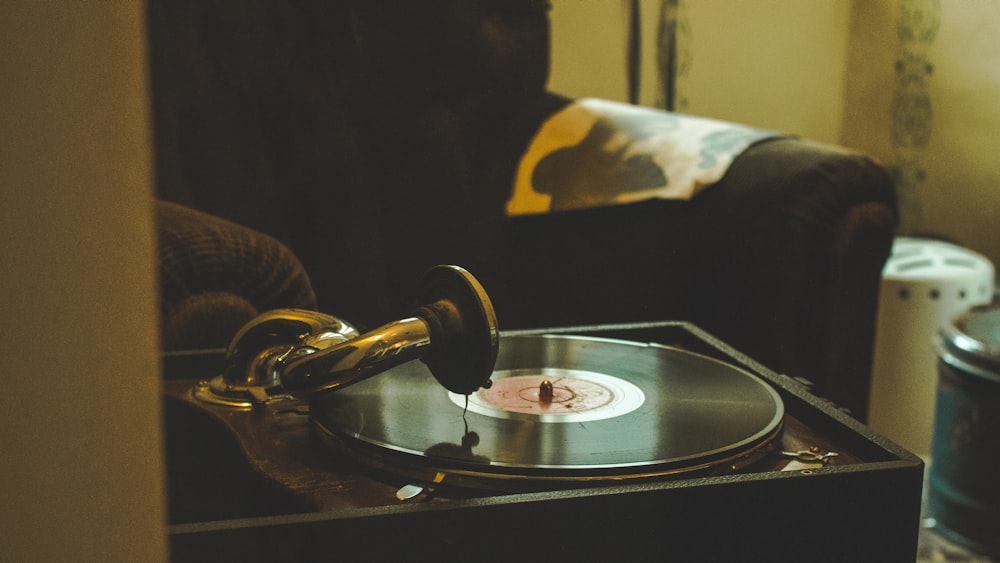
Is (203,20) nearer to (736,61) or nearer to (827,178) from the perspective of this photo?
(736,61)

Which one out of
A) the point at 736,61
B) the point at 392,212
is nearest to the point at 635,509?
the point at 736,61

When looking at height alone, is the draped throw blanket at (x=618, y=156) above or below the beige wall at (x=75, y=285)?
below

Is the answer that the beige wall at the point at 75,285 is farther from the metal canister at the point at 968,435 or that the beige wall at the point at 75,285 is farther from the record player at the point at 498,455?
the metal canister at the point at 968,435

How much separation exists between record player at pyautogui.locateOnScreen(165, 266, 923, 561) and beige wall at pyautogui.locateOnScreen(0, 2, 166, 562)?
27 cm

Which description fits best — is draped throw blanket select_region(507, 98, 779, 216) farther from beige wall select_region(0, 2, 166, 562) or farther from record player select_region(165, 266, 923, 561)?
beige wall select_region(0, 2, 166, 562)

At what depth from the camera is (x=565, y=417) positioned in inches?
24.5

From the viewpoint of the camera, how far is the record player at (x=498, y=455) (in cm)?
47

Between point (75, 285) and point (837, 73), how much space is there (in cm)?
134

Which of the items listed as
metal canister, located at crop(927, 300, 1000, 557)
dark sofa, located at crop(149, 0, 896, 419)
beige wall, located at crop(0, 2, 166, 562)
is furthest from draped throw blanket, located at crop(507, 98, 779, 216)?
beige wall, located at crop(0, 2, 166, 562)

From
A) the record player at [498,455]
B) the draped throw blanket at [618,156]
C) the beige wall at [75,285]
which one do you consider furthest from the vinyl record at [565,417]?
the draped throw blanket at [618,156]

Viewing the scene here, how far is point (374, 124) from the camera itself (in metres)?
1.50

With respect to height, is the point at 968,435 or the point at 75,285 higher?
the point at 75,285

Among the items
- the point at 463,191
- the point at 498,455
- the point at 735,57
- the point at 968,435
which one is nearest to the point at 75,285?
the point at 498,455

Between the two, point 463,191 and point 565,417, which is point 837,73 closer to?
point 463,191
